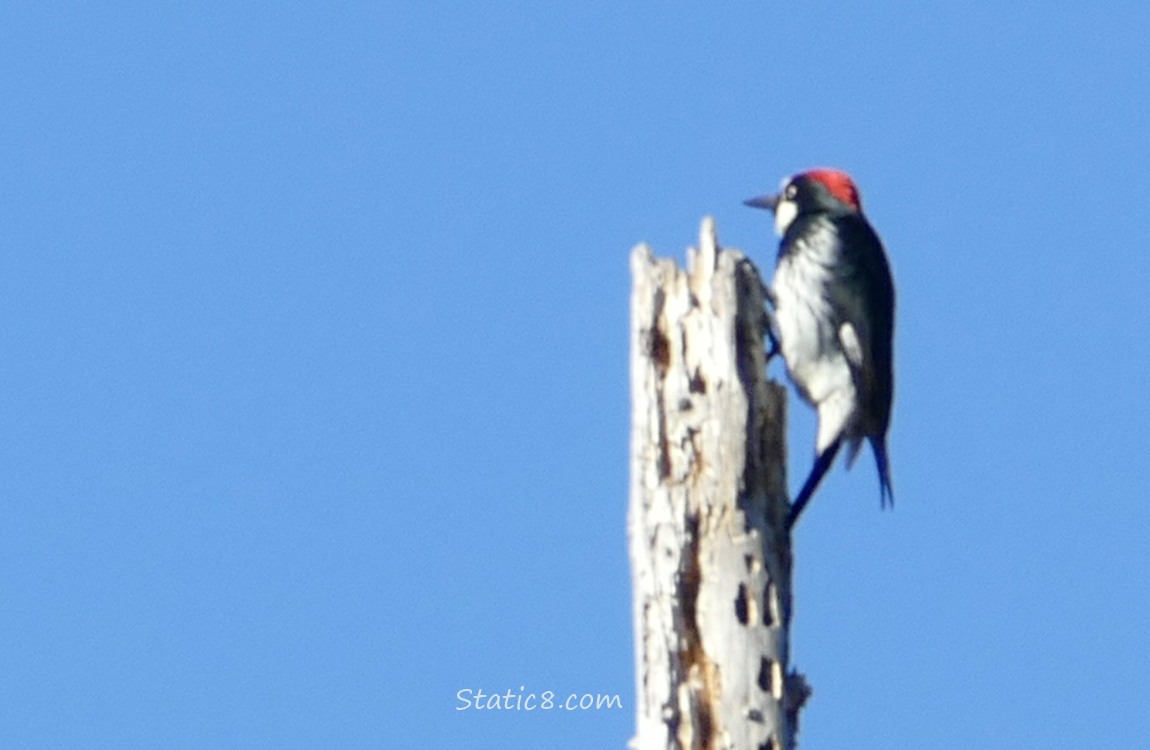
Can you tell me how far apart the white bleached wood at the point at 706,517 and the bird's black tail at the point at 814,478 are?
0.60 ft

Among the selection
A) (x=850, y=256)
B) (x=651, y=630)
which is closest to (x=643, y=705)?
(x=651, y=630)

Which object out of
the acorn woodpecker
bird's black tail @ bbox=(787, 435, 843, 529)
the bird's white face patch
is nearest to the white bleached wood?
bird's black tail @ bbox=(787, 435, 843, 529)

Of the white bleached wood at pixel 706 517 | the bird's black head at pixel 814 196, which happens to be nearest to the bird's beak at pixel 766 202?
the bird's black head at pixel 814 196

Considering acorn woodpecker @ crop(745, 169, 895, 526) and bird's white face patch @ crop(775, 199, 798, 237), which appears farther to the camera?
bird's white face patch @ crop(775, 199, 798, 237)

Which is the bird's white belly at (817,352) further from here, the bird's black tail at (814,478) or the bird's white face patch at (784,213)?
the bird's white face patch at (784,213)

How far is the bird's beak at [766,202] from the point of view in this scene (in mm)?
6903

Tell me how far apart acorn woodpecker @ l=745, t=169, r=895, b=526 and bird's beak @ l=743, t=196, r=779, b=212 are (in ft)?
1.32

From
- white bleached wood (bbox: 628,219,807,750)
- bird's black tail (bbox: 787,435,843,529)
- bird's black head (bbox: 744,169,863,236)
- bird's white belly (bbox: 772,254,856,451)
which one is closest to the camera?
white bleached wood (bbox: 628,219,807,750)

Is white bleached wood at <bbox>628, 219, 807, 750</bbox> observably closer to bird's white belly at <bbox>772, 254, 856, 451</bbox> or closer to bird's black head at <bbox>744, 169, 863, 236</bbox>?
bird's white belly at <bbox>772, 254, 856, 451</bbox>

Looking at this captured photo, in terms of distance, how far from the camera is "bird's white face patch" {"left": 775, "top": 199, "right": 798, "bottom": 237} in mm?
6734

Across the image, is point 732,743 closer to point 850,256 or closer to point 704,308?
point 704,308

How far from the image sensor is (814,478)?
19.1 feet

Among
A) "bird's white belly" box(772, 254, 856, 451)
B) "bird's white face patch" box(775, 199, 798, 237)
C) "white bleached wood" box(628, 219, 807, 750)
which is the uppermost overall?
"bird's white face patch" box(775, 199, 798, 237)

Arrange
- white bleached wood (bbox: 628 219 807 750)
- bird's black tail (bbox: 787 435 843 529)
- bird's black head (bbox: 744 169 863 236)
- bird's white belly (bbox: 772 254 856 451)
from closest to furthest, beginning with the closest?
white bleached wood (bbox: 628 219 807 750) → bird's black tail (bbox: 787 435 843 529) → bird's white belly (bbox: 772 254 856 451) → bird's black head (bbox: 744 169 863 236)
